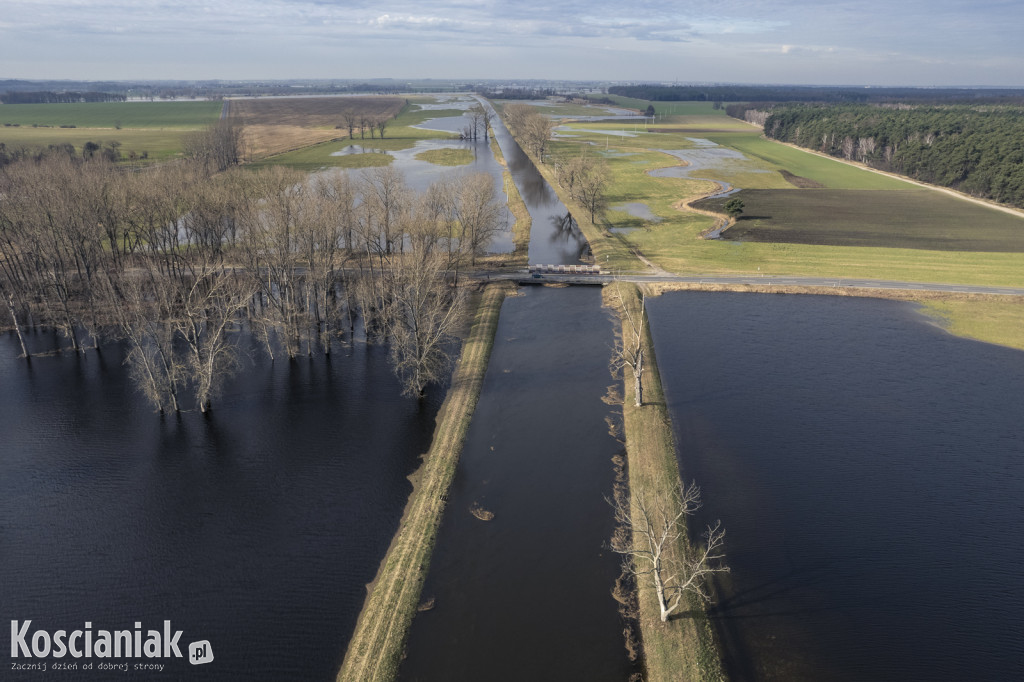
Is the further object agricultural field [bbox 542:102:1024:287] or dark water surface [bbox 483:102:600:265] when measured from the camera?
dark water surface [bbox 483:102:600:265]

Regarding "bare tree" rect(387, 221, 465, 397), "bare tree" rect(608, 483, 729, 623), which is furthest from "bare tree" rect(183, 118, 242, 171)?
"bare tree" rect(608, 483, 729, 623)

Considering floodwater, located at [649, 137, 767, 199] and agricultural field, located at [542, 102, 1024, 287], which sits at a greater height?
floodwater, located at [649, 137, 767, 199]

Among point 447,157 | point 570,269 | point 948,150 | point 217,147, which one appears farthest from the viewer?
point 447,157

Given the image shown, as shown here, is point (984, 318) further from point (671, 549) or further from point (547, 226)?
point (547, 226)

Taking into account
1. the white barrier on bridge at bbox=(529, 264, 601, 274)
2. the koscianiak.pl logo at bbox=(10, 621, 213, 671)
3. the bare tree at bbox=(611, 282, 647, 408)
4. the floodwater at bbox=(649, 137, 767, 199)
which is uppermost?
the floodwater at bbox=(649, 137, 767, 199)

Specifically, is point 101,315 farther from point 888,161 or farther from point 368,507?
point 888,161

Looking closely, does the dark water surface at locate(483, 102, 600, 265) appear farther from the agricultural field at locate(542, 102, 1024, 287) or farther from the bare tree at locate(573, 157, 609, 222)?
the bare tree at locate(573, 157, 609, 222)

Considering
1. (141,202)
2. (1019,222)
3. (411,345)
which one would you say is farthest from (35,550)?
(1019,222)

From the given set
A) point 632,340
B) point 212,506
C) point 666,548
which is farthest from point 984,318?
point 212,506
